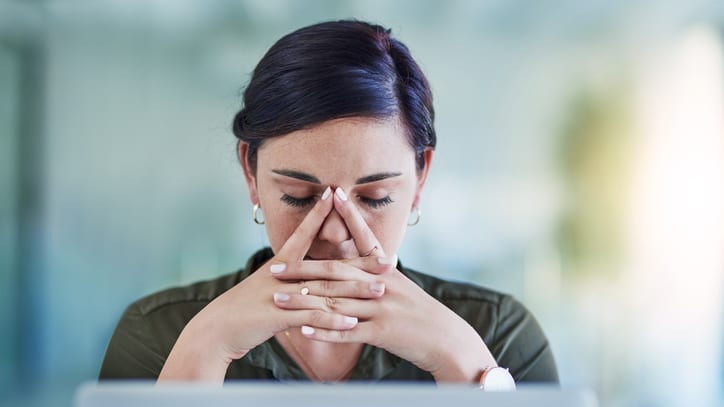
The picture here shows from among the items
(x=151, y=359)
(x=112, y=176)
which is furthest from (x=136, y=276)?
(x=151, y=359)

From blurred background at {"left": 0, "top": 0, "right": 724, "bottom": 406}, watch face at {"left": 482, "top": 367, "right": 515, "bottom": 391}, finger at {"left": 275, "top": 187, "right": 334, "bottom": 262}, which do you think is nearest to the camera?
watch face at {"left": 482, "top": 367, "right": 515, "bottom": 391}

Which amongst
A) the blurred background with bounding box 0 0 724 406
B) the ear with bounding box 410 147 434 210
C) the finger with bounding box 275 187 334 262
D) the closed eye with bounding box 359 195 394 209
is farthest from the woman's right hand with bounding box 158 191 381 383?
the blurred background with bounding box 0 0 724 406

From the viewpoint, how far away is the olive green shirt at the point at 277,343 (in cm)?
139

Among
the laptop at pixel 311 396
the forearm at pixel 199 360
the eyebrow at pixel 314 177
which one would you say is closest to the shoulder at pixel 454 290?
the eyebrow at pixel 314 177

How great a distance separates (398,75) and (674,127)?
879 millimetres

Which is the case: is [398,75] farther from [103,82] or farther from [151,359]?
[103,82]

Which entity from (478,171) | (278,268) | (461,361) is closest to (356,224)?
(278,268)

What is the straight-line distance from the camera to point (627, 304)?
6.16 feet

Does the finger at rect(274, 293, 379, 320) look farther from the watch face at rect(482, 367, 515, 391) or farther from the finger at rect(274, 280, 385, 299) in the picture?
the watch face at rect(482, 367, 515, 391)

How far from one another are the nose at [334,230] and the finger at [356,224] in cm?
1

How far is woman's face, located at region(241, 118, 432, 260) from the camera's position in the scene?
130 cm

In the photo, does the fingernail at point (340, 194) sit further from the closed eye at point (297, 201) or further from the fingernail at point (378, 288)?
the fingernail at point (378, 288)

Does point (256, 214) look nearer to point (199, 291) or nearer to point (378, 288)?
point (199, 291)

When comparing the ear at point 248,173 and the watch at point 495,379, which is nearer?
the watch at point 495,379
